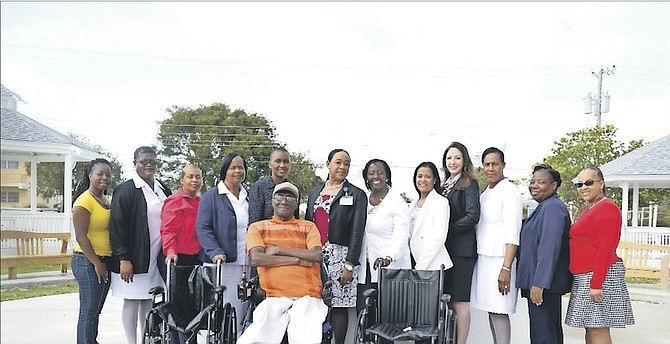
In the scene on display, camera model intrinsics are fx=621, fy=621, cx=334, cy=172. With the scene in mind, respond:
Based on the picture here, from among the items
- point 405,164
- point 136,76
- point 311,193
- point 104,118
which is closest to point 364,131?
point 136,76

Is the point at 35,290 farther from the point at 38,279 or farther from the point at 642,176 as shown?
the point at 642,176

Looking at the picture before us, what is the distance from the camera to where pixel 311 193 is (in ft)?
14.1

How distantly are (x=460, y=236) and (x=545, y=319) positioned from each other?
74 centimetres

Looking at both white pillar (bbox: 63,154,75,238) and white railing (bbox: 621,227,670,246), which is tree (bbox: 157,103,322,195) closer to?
white pillar (bbox: 63,154,75,238)

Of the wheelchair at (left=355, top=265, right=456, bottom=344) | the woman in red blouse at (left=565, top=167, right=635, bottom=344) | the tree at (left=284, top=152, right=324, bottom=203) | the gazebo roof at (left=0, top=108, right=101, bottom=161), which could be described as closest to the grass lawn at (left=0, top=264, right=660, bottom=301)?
the gazebo roof at (left=0, top=108, right=101, bottom=161)

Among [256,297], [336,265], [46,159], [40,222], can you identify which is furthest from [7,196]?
[46,159]

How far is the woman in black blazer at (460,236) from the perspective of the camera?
13.5 feet

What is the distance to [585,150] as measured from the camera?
1418cm

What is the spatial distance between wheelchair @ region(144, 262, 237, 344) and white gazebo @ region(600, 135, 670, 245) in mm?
9253

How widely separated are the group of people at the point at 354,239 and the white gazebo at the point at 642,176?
8.01 meters

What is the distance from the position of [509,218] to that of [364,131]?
12367 mm

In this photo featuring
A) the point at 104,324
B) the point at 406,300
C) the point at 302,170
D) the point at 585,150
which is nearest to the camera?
the point at 406,300

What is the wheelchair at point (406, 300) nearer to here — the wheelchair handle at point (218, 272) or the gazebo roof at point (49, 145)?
the wheelchair handle at point (218, 272)

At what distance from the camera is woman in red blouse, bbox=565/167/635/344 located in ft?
12.0
